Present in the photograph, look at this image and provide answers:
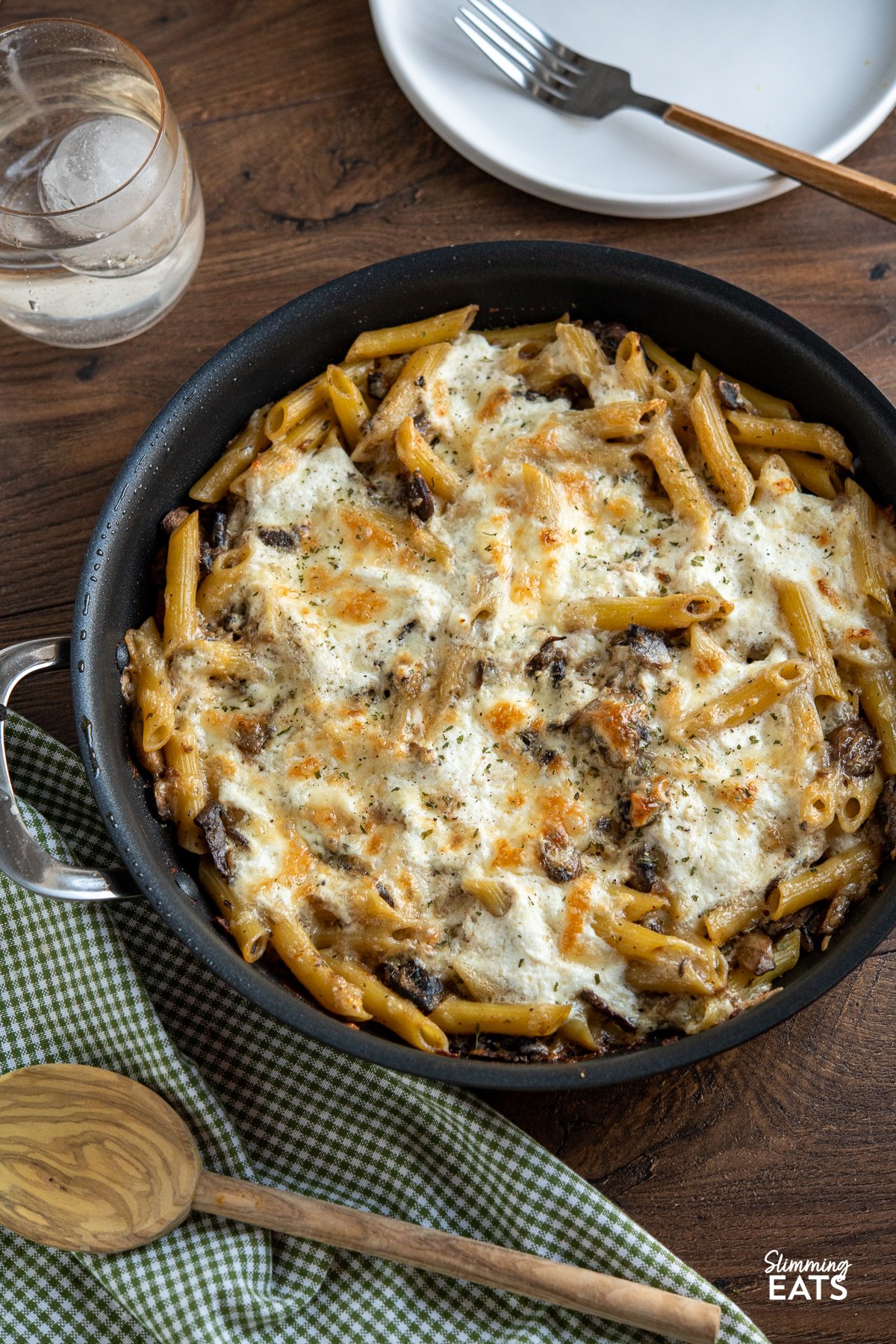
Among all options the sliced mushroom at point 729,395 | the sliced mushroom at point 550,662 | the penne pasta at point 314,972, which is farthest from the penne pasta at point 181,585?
the sliced mushroom at point 729,395

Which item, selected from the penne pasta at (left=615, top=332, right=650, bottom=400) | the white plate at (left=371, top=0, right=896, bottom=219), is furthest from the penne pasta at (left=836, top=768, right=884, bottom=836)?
the white plate at (left=371, top=0, right=896, bottom=219)

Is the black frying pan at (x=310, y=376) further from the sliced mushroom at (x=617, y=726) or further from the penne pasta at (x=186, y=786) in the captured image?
the sliced mushroom at (x=617, y=726)

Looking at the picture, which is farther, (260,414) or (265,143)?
(265,143)

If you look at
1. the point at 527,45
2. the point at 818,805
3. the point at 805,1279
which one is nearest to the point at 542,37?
the point at 527,45

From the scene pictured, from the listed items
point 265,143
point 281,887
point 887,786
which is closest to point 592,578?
point 887,786

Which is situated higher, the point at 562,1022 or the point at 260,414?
the point at 260,414

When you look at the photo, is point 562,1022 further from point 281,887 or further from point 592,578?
point 592,578
